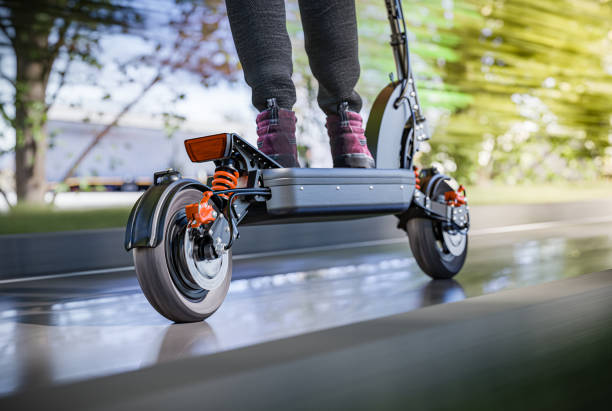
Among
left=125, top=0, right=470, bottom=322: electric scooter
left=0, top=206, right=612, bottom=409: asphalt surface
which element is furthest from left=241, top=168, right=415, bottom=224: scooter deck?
left=0, top=206, right=612, bottom=409: asphalt surface

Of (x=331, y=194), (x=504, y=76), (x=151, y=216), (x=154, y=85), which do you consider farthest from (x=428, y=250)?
(x=504, y=76)

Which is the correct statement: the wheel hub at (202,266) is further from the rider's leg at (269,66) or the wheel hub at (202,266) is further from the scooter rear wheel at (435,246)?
the scooter rear wheel at (435,246)

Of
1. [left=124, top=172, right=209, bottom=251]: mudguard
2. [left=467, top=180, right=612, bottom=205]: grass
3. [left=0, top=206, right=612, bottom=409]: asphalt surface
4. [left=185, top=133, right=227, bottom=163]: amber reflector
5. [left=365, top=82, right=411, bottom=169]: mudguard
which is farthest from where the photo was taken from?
[left=467, top=180, right=612, bottom=205]: grass

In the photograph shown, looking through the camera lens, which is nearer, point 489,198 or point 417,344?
point 417,344

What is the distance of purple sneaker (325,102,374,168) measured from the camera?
1452 mm

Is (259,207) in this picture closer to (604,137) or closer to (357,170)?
(357,170)

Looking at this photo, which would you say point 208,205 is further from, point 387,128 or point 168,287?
point 387,128

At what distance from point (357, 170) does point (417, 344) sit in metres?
0.66

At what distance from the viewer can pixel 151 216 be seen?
41.4 inches

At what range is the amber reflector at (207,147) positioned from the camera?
45.9 inches

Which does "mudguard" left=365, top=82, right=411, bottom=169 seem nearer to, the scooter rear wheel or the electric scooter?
the electric scooter

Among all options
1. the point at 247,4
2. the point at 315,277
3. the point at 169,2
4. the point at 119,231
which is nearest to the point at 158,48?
the point at 169,2

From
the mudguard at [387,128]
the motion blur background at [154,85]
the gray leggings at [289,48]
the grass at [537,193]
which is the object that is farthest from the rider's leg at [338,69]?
the grass at [537,193]

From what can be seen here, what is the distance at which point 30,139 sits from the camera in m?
2.67
